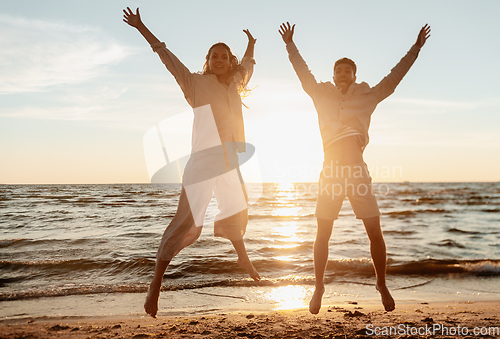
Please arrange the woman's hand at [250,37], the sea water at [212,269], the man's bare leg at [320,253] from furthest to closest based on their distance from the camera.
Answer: the sea water at [212,269], the woman's hand at [250,37], the man's bare leg at [320,253]

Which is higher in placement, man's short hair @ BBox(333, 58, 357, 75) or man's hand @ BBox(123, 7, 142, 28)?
man's hand @ BBox(123, 7, 142, 28)

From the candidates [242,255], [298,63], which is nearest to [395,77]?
[298,63]

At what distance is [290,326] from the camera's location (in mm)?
4066

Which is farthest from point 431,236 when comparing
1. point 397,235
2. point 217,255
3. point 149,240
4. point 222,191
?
point 222,191

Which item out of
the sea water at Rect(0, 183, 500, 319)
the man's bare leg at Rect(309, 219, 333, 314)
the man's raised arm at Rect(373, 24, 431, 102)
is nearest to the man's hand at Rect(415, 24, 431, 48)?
the man's raised arm at Rect(373, 24, 431, 102)

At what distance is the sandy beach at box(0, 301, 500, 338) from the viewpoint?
376 centimetres

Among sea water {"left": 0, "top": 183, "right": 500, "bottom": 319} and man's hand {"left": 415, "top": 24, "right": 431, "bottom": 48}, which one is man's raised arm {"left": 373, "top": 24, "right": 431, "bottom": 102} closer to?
man's hand {"left": 415, "top": 24, "right": 431, "bottom": 48}

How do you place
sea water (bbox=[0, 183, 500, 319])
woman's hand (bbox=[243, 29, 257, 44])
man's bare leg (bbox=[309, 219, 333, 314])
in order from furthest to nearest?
1. sea water (bbox=[0, 183, 500, 319])
2. woman's hand (bbox=[243, 29, 257, 44])
3. man's bare leg (bbox=[309, 219, 333, 314])

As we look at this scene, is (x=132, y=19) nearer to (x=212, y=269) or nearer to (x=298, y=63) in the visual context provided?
(x=298, y=63)

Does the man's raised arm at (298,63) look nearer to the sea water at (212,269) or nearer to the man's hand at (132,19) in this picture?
the man's hand at (132,19)

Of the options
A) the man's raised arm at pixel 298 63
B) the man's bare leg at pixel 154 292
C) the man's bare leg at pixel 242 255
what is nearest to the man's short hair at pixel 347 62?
the man's raised arm at pixel 298 63

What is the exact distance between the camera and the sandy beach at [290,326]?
3.76 metres

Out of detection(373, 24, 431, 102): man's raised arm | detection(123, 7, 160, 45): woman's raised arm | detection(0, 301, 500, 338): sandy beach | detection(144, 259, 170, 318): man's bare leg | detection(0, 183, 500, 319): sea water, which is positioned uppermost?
detection(123, 7, 160, 45): woman's raised arm

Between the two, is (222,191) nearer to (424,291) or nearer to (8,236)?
(424,291)
